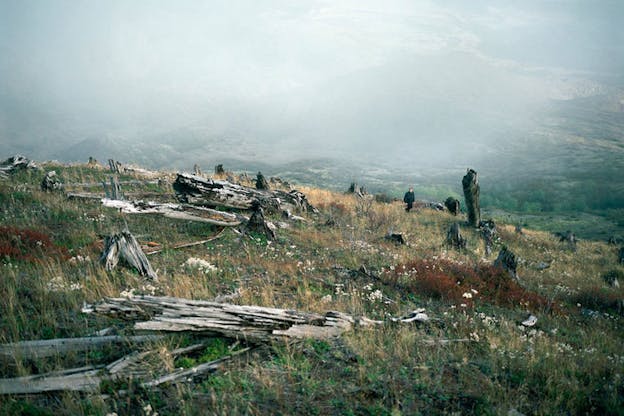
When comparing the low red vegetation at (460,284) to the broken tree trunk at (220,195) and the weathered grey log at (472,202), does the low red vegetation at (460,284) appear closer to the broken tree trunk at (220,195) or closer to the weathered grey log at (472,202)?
the broken tree trunk at (220,195)

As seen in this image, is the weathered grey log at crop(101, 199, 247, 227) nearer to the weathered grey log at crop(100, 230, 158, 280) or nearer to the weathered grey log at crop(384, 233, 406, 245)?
the weathered grey log at crop(100, 230, 158, 280)

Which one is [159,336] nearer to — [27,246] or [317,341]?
[317,341]

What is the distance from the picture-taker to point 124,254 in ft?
28.2

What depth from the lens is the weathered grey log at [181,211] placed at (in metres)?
11.3

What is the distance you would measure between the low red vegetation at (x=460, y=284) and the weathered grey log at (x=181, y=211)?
6.73 meters

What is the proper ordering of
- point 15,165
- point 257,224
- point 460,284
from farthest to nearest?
point 15,165
point 257,224
point 460,284

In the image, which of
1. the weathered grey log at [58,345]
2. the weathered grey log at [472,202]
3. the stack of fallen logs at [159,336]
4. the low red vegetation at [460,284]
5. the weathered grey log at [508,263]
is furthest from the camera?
the weathered grey log at [472,202]

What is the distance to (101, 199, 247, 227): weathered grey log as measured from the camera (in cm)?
1126

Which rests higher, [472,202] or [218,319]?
[218,319]

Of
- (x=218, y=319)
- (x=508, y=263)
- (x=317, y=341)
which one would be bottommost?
(x=508, y=263)

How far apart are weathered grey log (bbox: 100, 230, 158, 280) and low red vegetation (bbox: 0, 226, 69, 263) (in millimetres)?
1223

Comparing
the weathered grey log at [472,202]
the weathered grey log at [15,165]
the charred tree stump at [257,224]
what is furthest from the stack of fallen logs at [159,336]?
the weathered grey log at [472,202]

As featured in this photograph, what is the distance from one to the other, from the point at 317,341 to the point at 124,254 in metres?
5.49

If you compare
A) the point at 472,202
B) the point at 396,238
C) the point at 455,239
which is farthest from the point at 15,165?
the point at 472,202
